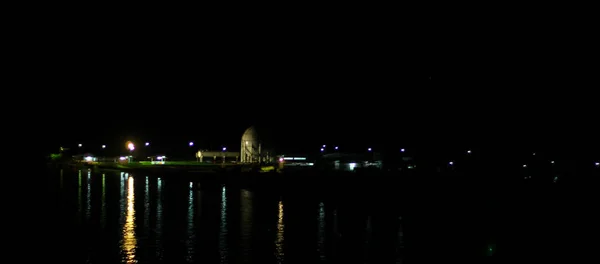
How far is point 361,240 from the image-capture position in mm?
14305

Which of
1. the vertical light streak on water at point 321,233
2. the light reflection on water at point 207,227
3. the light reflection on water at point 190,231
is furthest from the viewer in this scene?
the vertical light streak on water at point 321,233

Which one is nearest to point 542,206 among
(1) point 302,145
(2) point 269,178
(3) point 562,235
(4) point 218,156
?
(3) point 562,235

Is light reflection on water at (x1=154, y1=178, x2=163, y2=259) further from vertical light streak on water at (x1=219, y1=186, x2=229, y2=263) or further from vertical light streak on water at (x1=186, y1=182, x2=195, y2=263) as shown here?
vertical light streak on water at (x1=219, y1=186, x2=229, y2=263)

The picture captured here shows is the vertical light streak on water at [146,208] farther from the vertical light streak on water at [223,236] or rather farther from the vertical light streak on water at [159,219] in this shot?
the vertical light streak on water at [223,236]

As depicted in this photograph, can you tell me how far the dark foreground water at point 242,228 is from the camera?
12312 millimetres

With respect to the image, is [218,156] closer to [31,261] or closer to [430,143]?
[430,143]

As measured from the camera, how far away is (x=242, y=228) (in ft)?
53.2

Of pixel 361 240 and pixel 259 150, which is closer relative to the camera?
pixel 361 240

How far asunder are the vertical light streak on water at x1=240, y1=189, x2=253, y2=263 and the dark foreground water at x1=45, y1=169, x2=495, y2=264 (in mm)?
21

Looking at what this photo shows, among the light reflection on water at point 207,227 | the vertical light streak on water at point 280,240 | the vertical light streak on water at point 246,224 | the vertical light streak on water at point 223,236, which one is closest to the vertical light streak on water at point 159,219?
the light reflection on water at point 207,227

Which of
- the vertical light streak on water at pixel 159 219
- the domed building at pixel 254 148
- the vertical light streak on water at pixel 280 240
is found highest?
the domed building at pixel 254 148

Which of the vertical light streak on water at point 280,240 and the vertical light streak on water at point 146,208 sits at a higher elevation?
the vertical light streak on water at point 146,208

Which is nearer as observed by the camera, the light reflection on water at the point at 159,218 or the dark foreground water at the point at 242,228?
the dark foreground water at the point at 242,228

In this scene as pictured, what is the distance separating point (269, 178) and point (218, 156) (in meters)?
45.5
